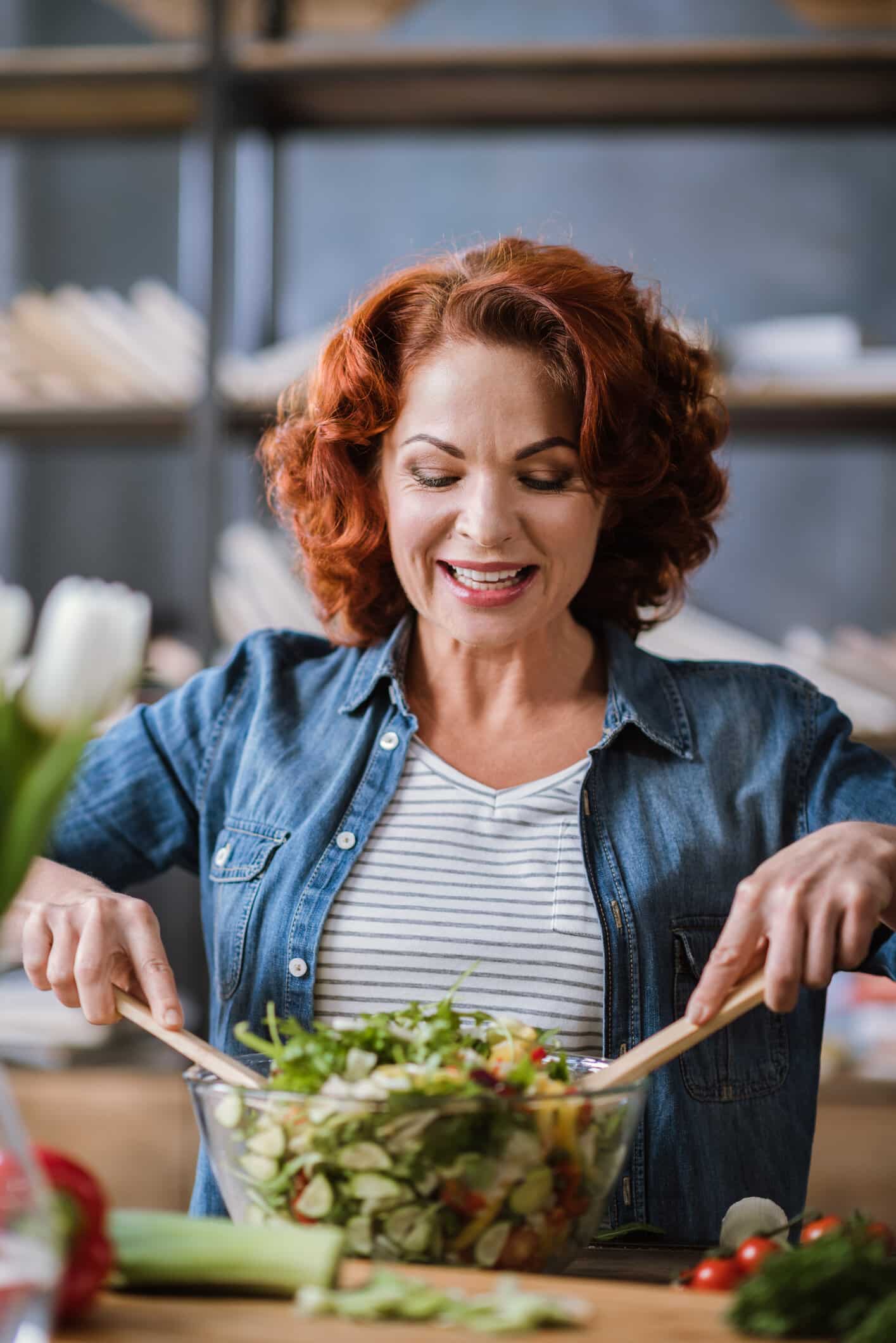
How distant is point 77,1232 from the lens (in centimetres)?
73

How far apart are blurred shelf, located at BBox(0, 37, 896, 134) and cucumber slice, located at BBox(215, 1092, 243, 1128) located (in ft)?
6.80

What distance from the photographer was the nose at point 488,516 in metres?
1.32

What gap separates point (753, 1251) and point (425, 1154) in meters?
0.24

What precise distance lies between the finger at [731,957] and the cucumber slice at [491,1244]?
7.5 inches

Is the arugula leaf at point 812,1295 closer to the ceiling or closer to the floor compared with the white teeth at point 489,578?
closer to the floor

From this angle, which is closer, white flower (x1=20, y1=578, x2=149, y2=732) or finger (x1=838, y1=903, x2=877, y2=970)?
white flower (x1=20, y1=578, x2=149, y2=732)

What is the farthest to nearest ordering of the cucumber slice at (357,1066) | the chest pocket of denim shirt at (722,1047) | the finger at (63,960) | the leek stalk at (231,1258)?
the chest pocket of denim shirt at (722,1047)
the finger at (63,960)
the cucumber slice at (357,1066)
the leek stalk at (231,1258)

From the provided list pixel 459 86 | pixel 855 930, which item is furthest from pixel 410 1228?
pixel 459 86

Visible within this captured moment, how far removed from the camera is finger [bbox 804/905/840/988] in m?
1.00

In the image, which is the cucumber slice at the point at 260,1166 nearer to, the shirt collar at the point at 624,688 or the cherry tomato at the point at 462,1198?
the cherry tomato at the point at 462,1198

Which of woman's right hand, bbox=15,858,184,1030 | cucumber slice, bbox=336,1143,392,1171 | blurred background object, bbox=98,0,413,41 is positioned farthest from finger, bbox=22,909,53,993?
blurred background object, bbox=98,0,413,41

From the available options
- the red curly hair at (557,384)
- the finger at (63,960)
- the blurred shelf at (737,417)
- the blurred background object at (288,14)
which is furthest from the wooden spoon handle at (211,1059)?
the blurred background object at (288,14)

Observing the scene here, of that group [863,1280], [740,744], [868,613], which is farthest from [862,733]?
[863,1280]

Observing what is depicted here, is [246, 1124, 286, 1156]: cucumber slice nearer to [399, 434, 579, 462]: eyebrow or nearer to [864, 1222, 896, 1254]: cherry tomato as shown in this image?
→ [864, 1222, 896, 1254]: cherry tomato
